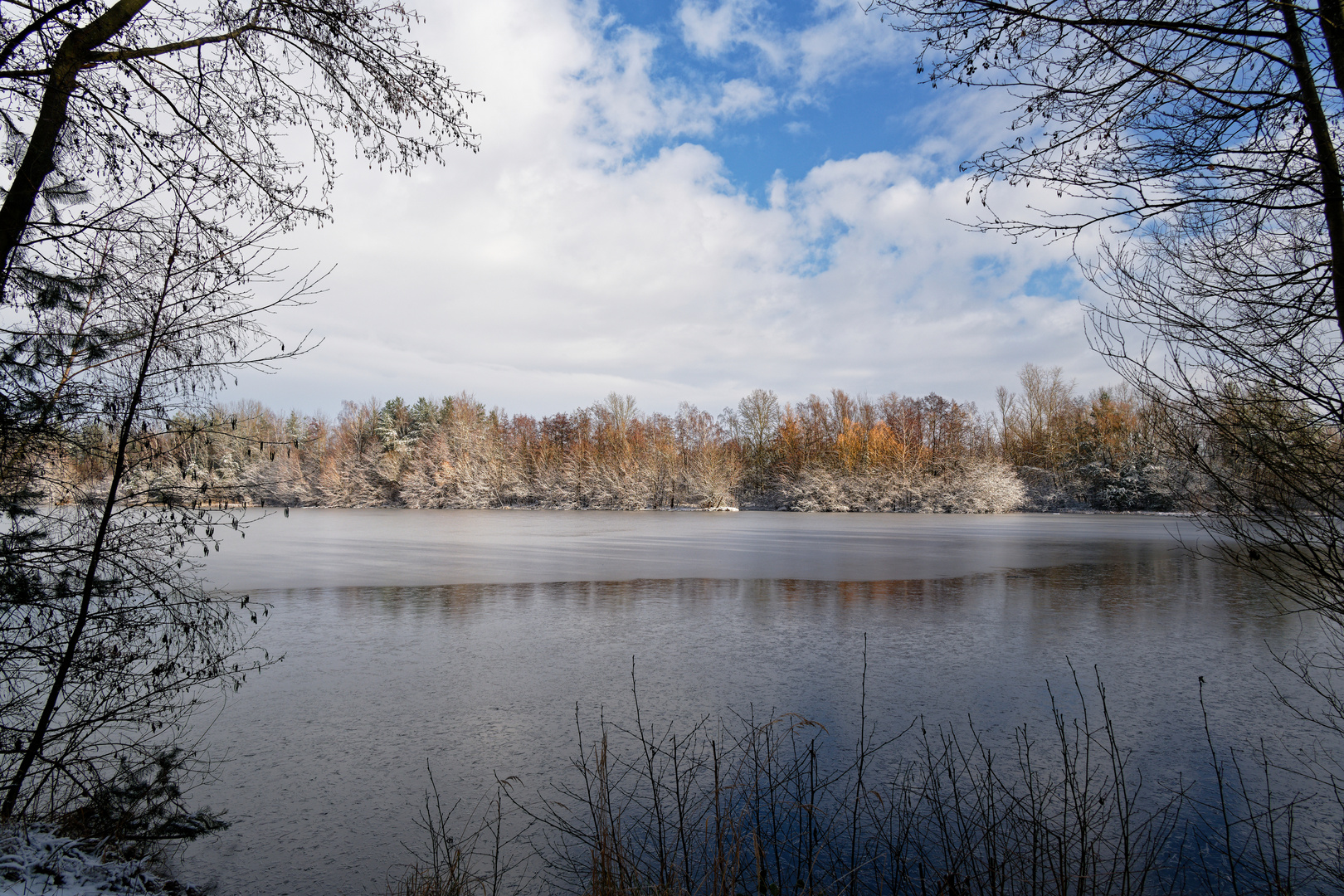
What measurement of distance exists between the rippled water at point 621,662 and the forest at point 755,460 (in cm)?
3251

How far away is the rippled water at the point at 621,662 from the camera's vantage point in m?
5.03

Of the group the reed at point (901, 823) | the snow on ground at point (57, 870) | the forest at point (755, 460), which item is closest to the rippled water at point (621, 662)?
the reed at point (901, 823)

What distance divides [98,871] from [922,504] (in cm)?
5136

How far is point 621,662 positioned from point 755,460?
5302cm

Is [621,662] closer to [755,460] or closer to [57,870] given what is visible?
[57,870]

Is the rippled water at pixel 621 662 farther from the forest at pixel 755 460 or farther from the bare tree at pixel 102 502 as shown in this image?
the forest at pixel 755 460

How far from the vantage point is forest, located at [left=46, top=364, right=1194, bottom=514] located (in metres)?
49.4

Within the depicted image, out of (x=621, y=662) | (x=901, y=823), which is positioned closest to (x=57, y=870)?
(x=901, y=823)

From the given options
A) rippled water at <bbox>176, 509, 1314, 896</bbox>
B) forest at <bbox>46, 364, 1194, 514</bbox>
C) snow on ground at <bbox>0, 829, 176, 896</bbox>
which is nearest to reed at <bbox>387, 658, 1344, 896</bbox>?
rippled water at <bbox>176, 509, 1314, 896</bbox>

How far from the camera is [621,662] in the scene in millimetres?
8102

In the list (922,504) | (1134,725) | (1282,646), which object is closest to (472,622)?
(1134,725)

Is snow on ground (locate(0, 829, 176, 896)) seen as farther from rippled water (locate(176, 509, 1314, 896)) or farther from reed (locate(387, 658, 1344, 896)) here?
reed (locate(387, 658, 1344, 896))

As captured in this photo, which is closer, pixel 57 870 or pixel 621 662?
pixel 57 870

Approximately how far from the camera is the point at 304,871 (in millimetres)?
4074
